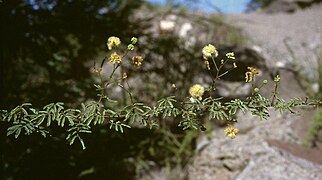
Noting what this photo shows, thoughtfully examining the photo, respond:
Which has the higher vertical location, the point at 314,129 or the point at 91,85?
the point at 91,85

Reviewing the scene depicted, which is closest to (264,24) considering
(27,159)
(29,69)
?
(29,69)

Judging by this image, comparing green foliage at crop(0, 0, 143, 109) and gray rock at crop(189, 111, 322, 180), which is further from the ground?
green foliage at crop(0, 0, 143, 109)

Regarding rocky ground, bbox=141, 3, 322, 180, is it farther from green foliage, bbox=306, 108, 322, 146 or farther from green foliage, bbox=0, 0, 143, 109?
green foliage, bbox=0, 0, 143, 109

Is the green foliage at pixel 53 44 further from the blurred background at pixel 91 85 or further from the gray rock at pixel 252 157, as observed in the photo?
the gray rock at pixel 252 157

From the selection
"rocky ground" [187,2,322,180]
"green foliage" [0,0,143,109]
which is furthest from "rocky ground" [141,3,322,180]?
"green foliage" [0,0,143,109]

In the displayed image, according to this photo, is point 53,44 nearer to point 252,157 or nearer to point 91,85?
point 91,85

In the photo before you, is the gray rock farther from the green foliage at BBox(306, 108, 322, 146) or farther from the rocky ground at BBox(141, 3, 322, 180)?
the green foliage at BBox(306, 108, 322, 146)

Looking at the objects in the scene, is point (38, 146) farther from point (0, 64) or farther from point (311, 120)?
point (311, 120)

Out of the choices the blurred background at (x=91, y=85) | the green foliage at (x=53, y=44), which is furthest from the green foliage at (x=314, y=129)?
the green foliage at (x=53, y=44)

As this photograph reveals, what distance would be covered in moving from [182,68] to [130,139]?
96 centimetres

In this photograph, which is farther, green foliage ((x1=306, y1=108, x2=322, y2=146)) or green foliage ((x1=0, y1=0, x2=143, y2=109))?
green foliage ((x1=306, y1=108, x2=322, y2=146))

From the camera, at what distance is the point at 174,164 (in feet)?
10.2

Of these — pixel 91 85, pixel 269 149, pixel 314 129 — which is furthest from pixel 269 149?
pixel 91 85

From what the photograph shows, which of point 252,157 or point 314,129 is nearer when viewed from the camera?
point 252,157
